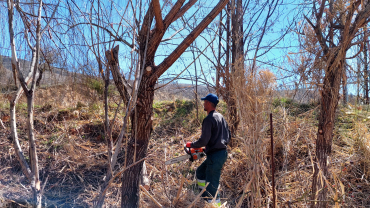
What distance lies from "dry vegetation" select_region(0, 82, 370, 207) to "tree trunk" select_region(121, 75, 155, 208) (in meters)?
0.24

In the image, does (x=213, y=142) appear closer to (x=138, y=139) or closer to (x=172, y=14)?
(x=138, y=139)

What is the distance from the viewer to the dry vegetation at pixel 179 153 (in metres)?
3.01

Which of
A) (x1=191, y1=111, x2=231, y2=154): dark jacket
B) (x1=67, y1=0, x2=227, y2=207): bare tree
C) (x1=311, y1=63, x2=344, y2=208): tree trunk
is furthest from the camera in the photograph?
(x1=191, y1=111, x2=231, y2=154): dark jacket

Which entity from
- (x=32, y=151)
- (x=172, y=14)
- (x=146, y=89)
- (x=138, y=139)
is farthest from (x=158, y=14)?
(x=32, y=151)

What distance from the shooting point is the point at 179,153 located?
20.1ft

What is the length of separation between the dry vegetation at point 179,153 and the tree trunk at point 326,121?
0.81ft

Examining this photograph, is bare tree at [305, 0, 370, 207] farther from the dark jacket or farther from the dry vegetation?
the dark jacket

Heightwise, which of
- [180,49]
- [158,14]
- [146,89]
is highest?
[158,14]

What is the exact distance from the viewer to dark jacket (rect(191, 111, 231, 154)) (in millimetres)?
3738

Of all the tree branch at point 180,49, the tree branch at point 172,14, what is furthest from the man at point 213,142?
the tree branch at point 172,14

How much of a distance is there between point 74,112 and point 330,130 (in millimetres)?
6464

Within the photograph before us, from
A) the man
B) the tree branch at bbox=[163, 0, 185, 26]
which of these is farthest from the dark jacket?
the tree branch at bbox=[163, 0, 185, 26]

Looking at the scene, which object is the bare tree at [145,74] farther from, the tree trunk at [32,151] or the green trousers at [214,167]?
the green trousers at [214,167]

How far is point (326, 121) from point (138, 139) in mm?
2442
